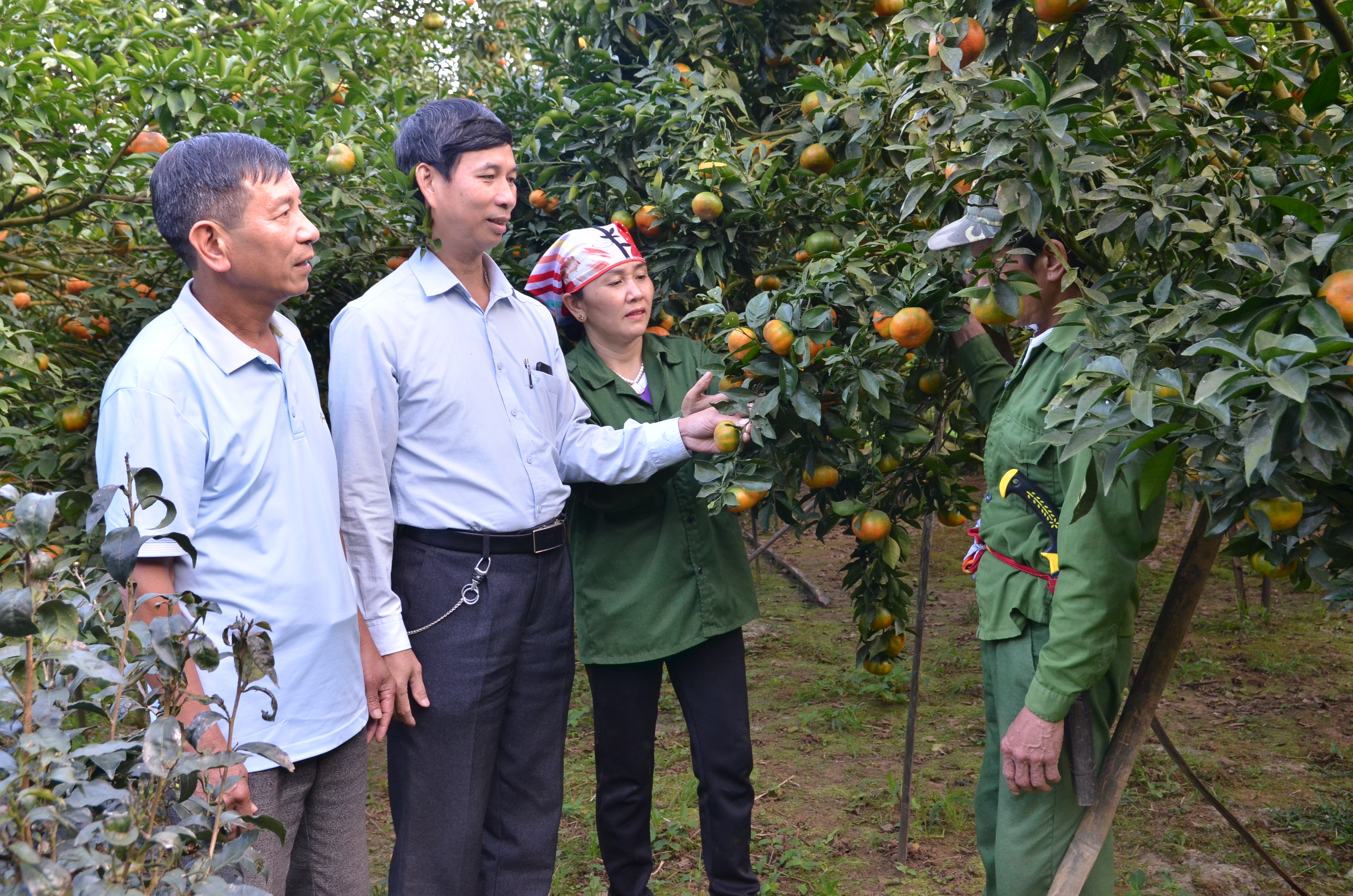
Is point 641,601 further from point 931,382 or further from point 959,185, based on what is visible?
point 959,185

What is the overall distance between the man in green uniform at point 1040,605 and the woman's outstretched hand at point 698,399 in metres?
0.63

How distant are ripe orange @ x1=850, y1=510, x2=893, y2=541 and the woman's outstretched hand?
46 cm

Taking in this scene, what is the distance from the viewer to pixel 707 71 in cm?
276

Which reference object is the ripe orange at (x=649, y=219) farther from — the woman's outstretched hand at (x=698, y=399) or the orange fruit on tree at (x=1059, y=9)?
the orange fruit on tree at (x=1059, y=9)

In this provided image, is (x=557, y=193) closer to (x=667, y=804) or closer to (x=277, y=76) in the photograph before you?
(x=277, y=76)

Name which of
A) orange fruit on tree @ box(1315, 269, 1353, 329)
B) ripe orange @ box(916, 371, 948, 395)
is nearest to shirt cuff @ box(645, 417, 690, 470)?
ripe orange @ box(916, 371, 948, 395)

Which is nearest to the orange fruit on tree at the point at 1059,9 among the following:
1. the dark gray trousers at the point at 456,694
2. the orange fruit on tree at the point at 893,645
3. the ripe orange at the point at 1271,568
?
the ripe orange at the point at 1271,568

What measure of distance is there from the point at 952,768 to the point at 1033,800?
2.06 metres

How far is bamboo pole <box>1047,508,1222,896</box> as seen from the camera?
1809 mm

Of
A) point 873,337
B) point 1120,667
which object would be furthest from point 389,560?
point 1120,667

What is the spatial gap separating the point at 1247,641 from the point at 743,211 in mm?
3832

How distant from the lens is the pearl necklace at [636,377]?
2.53 m

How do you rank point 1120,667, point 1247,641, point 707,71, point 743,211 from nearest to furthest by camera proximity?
point 1120,667, point 743,211, point 707,71, point 1247,641

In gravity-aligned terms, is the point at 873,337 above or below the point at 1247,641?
above
